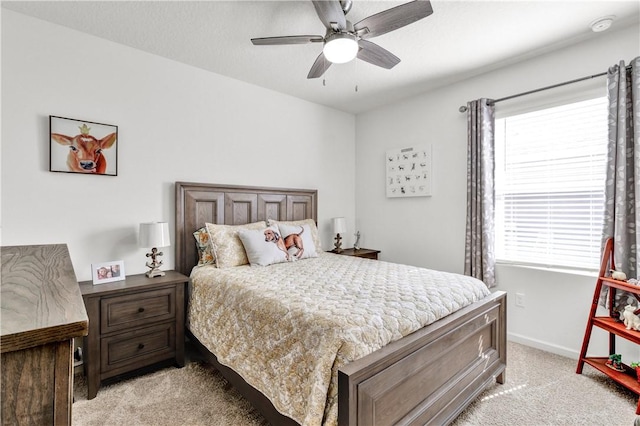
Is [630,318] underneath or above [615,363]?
above

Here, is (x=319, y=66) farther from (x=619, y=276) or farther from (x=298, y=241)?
(x=619, y=276)

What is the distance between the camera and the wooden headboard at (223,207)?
9.62ft

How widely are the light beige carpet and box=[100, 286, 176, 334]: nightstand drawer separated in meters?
0.43

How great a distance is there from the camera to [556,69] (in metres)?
2.74

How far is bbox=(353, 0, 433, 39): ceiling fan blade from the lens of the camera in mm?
1717

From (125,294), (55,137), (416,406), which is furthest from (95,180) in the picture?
(416,406)

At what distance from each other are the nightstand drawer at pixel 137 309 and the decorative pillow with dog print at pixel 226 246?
44 centimetres

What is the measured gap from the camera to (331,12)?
5.89ft

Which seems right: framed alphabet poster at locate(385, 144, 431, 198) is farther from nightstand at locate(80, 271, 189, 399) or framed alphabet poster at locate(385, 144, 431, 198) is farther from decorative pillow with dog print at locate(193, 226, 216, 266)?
nightstand at locate(80, 271, 189, 399)

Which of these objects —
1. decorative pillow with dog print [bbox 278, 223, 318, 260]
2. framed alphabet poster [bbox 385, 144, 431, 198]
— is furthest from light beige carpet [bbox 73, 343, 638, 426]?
framed alphabet poster [bbox 385, 144, 431, 198]

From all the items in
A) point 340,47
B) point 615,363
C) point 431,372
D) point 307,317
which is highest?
point 340,47

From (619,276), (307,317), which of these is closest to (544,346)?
(619,276)

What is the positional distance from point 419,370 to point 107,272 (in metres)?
2.31

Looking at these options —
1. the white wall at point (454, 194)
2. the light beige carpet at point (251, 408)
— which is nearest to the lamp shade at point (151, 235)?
the light beige carpet at point (251, 408)
